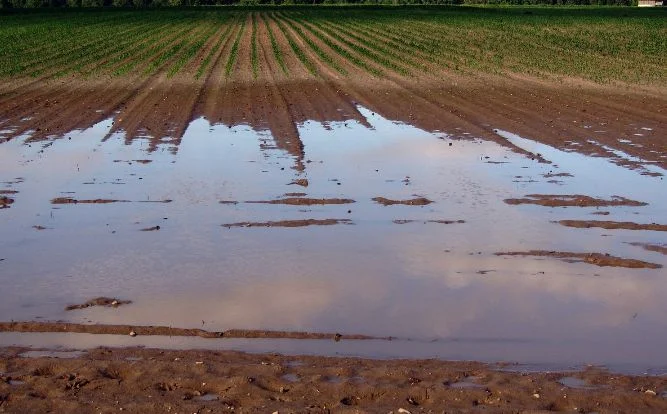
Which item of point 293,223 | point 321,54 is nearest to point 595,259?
point 293,223

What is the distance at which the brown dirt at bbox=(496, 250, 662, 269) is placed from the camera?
1082 centimetres

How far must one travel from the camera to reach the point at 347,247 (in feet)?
38.4

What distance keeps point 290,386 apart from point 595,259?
5021 mm

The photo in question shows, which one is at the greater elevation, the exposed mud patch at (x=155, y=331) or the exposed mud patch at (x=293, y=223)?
the exposed mud patch at (x=155, y=331)

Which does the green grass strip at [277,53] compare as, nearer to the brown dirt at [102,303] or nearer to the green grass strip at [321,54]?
the green grass strip at [321,54]

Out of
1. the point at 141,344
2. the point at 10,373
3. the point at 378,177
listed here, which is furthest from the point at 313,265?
the point at 378,177

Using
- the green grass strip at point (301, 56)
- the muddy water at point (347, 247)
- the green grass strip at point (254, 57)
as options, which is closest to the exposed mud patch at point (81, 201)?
the muddy water at point (347, 247)

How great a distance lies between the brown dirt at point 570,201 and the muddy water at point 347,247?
202 mm

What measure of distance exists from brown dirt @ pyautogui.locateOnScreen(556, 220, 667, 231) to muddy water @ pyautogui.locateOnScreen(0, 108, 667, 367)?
0.22m

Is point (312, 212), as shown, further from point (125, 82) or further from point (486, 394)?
point (125, 82)

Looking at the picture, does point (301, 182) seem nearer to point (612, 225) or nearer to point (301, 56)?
point (612, 225)

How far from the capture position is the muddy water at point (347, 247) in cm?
906

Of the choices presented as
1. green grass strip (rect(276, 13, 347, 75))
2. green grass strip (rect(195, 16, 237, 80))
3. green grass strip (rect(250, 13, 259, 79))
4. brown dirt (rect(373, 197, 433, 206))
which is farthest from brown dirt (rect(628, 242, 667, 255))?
green grass strip (rect(276, 13, 347, 75))

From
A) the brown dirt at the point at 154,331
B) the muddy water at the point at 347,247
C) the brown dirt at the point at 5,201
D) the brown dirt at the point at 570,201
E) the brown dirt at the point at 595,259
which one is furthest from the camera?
the brown dirt at the point at 5,201
